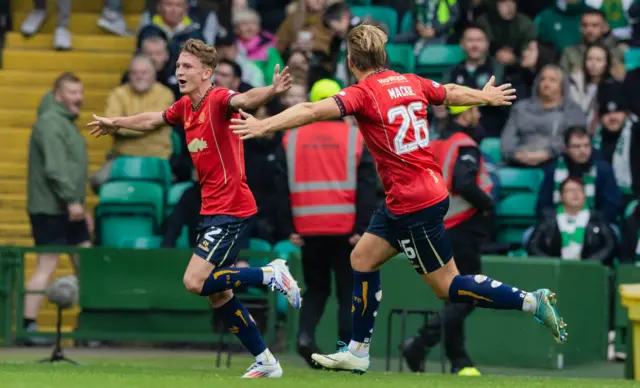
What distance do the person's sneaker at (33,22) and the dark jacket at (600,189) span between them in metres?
7.11

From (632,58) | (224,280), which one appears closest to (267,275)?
(224,280)

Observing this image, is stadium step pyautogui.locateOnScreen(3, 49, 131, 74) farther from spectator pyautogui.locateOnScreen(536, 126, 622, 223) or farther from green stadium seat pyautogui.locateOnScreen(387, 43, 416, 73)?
spectator pyautogui.locateOnScreen(536, 126, 622, 223)

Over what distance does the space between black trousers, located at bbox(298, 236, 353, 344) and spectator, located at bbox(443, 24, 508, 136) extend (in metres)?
4.30

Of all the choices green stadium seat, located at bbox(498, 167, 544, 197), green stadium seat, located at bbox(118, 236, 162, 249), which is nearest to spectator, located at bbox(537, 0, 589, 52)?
green stadium seat, located at bbox(498, 167, 544, 197)

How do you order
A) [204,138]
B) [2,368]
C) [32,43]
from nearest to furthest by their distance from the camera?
[204,138]
[2,368]
[32,43]

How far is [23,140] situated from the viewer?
59.9ft

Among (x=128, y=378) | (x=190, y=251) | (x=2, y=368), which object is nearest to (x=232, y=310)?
(x=128, y=378)

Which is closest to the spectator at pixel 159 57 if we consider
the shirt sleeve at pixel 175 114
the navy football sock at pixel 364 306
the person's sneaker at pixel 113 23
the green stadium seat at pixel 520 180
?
the person's sneaker at pixel 113 23

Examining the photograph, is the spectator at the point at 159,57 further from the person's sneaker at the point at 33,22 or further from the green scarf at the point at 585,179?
the green scarf at the point at 585,179

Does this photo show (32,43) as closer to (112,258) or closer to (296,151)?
(112,258)

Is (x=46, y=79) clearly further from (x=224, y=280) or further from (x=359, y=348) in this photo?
(x=359, y=348)

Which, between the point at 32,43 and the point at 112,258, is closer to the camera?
the point at 112,258

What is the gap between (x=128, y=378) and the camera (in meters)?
10.0

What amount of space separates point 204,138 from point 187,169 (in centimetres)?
544
